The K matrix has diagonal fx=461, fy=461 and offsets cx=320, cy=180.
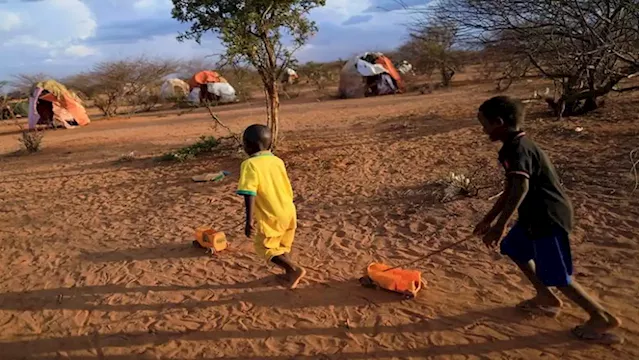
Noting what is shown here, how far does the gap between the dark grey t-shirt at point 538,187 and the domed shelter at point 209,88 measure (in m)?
22.7

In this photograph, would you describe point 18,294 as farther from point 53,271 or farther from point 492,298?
point 492,298

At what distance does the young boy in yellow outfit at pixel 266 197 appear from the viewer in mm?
3367

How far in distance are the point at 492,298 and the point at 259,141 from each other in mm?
2082

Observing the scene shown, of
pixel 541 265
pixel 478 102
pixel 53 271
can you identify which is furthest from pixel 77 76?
pixel 541 265

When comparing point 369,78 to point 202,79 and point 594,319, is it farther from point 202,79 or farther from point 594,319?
point 594,319

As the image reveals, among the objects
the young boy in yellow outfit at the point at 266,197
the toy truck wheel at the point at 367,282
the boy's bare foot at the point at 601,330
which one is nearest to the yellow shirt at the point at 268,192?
the young boy in yellow outfit at the point at 266,197

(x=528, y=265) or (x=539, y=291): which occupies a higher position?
(x=528, y=265)

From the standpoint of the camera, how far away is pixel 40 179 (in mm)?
8953

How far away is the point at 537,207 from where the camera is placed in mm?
2691

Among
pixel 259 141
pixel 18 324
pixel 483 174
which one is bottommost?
pixel 18 324

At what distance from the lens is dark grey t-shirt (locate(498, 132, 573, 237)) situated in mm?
2588

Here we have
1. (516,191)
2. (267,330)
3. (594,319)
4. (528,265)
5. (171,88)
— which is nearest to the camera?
(516,191)

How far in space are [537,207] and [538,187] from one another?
118 mm

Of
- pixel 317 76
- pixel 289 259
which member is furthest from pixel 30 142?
pixel 317 76
